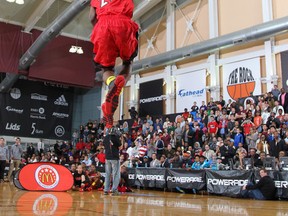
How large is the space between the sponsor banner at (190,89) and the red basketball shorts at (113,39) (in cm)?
1413

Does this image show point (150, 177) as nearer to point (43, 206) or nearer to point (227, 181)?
point (227, 181)

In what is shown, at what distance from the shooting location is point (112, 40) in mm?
3180

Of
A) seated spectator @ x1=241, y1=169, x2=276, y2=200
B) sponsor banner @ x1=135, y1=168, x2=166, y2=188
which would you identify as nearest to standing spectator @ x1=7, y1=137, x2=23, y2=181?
sponsor banner @ x1=135, y1=168, x2=166, y2=188

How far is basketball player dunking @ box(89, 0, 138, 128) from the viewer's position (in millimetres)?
3119

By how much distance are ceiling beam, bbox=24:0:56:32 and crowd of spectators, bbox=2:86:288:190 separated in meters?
7.47

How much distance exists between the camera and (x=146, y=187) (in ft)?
37.3

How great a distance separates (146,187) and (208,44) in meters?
7.89

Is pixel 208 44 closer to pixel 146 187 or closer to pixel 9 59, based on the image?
pixel 146 187

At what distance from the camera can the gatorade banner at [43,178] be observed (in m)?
7.36

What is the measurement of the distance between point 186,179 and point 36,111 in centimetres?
1569

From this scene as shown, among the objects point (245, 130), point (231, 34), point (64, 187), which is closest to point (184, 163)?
point (245, 130)

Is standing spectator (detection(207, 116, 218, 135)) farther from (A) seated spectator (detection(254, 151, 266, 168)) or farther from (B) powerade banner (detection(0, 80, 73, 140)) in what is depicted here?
(B) powerade banner (detection(0, 80, 73, 140))

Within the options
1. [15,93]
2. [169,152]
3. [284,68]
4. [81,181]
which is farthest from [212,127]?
[15,93]

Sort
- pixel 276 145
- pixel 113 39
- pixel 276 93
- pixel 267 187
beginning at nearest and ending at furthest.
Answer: pixel 113 39
pixel 267 187
pixel 276 145
pixel 276 93
